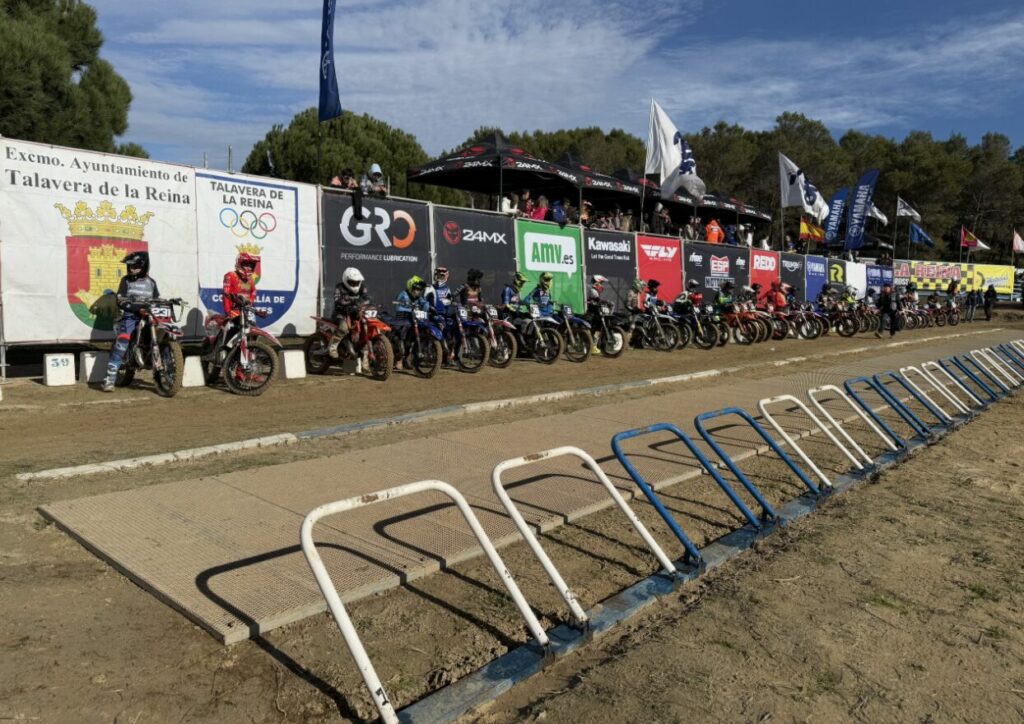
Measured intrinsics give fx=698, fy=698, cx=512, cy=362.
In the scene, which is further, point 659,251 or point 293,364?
point 659,251

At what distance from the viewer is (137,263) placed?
8.05 meters

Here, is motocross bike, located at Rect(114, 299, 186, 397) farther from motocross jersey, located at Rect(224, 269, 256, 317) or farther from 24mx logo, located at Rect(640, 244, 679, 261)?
24mx logo, located at Rect(640, 244, 679, 261)

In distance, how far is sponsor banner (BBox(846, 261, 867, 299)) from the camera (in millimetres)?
28156

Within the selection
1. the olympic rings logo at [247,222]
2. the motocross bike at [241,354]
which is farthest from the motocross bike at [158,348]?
the olympic rings logo at [247,222]

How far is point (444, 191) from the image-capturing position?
124ft

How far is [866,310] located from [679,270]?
8.36 meters

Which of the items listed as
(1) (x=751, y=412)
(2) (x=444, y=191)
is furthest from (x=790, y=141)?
(1) (x=751, y=412)

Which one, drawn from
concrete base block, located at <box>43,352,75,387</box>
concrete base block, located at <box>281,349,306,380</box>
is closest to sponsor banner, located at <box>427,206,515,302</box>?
concrete base block, located at <box>281,349,306,380</box>

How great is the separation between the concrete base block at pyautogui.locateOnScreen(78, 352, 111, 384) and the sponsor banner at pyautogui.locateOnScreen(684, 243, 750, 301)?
1403 cm

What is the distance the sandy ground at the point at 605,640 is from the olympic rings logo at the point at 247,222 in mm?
5777

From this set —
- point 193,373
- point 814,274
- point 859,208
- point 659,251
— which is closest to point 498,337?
point 193,373

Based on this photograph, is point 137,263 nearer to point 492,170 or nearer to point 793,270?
point 492,170

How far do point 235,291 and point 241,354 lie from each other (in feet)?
2.57

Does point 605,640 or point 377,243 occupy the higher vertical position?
point 377,243
